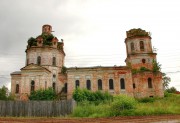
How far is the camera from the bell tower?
1699 inches

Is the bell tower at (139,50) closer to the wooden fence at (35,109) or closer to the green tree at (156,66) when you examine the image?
the green tree at (156,66)

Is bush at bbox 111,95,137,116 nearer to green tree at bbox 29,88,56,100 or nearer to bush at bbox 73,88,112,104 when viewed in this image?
bush at bbox 73,88,112,104

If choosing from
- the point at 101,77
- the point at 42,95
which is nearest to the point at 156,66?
the point at 101,77

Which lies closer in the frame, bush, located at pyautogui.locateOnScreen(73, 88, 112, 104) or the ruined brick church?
bush, located at pyautogui.locateOnScreen(73, 88, 112, 104)

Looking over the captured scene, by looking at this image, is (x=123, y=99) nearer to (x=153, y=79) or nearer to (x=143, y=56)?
(x=153, y=79)

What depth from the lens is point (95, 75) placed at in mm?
41000

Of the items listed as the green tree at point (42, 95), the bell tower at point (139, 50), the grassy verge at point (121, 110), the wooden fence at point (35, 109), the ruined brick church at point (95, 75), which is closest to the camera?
the grassy verge at point (121, 110)

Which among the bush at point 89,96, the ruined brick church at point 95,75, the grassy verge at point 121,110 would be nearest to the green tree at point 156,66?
the ruined brick church at point 95,75

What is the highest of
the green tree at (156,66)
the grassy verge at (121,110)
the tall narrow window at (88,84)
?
the green tree at (156,66)

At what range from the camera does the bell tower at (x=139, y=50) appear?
43.2 metres

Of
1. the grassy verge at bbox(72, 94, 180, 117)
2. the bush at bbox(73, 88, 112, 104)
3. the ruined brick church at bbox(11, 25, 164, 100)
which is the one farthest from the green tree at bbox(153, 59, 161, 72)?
the grassy verge at bbox(72, 94, 180, 117)

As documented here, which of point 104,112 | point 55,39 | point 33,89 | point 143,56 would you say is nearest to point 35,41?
point 55,39

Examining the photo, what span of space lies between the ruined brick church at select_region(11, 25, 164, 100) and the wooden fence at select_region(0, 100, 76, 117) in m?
16.3

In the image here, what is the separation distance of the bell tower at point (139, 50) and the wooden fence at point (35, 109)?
22.7 m
